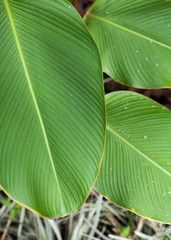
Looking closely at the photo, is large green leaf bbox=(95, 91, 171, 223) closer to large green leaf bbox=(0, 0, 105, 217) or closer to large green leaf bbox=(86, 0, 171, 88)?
large green leaf bbox=(86, 0, 171, 88)

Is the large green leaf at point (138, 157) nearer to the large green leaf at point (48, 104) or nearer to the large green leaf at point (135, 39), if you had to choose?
the large green leaf at point (135, 39)

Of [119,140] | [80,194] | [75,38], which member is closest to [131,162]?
[119,140]

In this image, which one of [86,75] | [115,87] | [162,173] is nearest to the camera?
[86,75]

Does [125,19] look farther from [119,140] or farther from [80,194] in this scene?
[80,194]

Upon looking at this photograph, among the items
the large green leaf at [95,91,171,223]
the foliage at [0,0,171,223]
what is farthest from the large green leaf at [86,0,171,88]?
the foliage at [0,0,171,223]

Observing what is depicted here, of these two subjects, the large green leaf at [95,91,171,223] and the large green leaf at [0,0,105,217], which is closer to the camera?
the large green leaf at [0,0,105,217]

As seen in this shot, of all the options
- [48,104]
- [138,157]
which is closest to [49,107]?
[48,104]

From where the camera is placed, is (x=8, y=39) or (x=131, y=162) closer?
(x=8, y=39)
